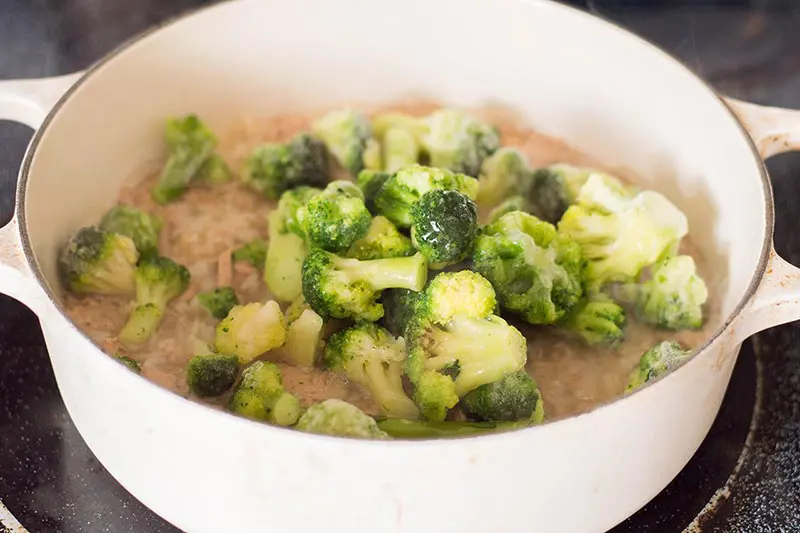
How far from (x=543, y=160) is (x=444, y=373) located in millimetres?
579

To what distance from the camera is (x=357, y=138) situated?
1.35 m

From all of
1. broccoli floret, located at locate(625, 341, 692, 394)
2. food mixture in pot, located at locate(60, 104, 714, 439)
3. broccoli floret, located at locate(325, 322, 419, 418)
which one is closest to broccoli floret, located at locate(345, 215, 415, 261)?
food mixture in pot, located at locate(60, 104, 714, 439)

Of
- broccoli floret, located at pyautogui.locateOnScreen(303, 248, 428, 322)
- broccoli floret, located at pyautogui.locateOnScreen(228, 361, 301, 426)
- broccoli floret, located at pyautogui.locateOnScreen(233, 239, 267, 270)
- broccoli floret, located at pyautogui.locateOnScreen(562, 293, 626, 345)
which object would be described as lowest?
broccoli floret, located at pyautogui.locateOnScreen(562, 293, 626, 345)

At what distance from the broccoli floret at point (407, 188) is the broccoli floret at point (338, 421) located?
0.32 meters

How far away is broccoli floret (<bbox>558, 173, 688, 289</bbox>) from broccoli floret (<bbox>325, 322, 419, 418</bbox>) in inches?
12.7

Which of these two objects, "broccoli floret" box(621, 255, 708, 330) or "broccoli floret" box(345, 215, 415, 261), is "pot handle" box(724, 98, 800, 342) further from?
"broccoli floret" box(345, 215, 415, 261)

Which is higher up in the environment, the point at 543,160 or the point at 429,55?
the point at 429,55

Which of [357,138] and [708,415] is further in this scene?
[357,138]

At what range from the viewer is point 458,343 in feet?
3.23

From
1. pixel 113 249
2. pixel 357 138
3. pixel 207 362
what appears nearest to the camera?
pixel 207 362

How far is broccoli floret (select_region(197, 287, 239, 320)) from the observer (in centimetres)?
113

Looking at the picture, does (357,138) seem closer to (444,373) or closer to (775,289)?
(444,373)

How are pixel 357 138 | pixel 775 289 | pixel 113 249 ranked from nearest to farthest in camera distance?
pixel 775 289
pixel 113 249
pixel 357 138

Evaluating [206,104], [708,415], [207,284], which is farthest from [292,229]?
[708,415]
